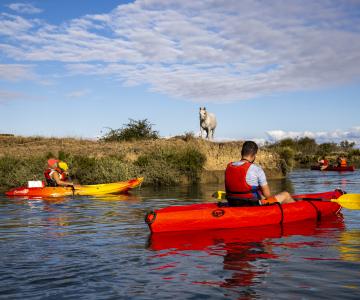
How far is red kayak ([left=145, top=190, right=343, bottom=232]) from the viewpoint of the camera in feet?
28.3

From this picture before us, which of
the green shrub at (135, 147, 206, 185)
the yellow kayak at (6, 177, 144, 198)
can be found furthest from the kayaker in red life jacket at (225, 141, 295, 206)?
the green shrub at (135, 147, 206, 185)

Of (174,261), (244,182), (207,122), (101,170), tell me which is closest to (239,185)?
(244,182)

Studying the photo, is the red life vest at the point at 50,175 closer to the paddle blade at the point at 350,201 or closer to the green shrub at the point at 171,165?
the green shrub at the point at 171,165

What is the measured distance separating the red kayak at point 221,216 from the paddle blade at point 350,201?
888 millimetres

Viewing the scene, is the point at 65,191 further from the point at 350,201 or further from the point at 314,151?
the point at 314,151

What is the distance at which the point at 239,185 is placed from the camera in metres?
9.04

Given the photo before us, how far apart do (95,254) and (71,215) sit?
15.7ft

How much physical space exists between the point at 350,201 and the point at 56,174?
31.4ft

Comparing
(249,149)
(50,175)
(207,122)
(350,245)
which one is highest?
(207,122)

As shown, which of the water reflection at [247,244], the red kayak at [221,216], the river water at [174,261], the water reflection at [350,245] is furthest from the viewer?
the red kayak at [221,216]

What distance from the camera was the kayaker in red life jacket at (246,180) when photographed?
8906 mm

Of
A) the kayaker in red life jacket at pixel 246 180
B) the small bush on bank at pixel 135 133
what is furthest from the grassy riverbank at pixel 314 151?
the kayaker in red life jacket at pixel 246 180

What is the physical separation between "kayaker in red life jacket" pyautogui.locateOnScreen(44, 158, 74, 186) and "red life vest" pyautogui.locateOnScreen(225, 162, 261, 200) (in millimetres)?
8301

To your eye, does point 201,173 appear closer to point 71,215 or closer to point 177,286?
point 71,215
